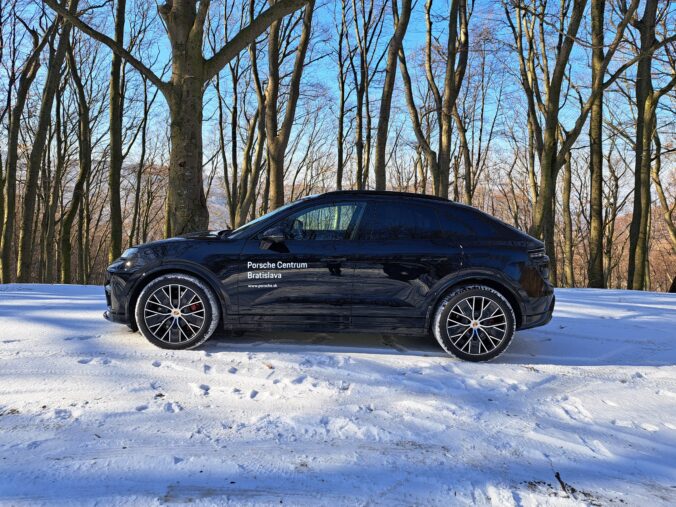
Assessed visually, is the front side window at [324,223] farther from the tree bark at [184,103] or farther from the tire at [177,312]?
the tree bark at [184,103]

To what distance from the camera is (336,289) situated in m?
4.06

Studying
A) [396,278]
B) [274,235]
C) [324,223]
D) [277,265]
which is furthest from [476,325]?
[274,235]

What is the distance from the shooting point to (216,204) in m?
42.3

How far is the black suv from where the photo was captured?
4047 mm

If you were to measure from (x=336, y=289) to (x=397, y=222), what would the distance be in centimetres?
88

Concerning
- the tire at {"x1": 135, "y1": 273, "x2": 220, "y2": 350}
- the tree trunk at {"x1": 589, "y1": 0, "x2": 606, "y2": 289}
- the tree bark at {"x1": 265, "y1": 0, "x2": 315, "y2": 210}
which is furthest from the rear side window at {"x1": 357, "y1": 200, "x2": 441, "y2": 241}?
the tree trunk at {"x1": 589, "y1": 0, "x2": 606, "y2": 289}

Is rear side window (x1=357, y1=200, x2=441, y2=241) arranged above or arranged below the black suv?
above

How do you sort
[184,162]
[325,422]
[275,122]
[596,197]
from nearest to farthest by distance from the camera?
1. [325,422]
2. [184,162]
3. [275,122]
4. [596,197]

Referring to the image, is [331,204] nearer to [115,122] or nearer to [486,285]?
[486,285]

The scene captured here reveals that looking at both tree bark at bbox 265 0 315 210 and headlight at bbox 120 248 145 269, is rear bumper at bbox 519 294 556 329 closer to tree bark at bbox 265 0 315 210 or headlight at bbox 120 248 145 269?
headlight at bbox 120 248 145 269

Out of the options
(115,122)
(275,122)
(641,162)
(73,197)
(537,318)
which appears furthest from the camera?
(73,197)

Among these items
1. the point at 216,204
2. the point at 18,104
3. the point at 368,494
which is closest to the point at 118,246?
the point at 18,104

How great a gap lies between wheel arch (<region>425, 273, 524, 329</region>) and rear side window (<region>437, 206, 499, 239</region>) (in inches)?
15.5

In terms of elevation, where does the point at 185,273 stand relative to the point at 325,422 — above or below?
above
